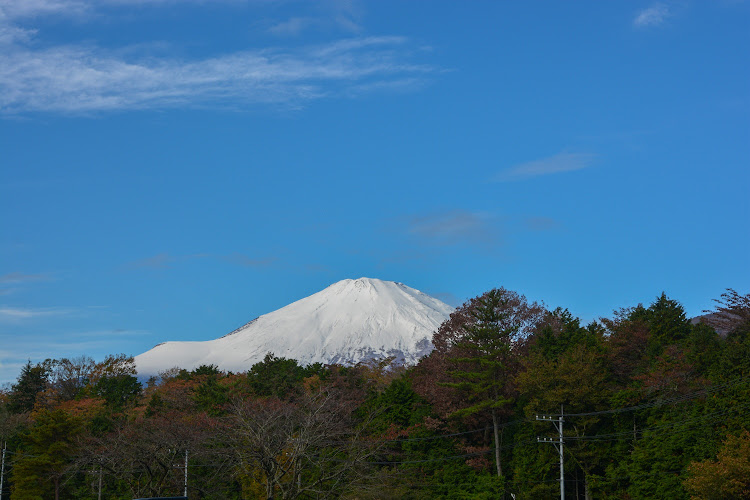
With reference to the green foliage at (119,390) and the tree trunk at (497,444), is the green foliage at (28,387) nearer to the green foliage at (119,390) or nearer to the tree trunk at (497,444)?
the green foliage at (119,390)

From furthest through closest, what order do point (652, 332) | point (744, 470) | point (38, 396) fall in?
point (38, 396) → point (652, 332) → point (744, 470)

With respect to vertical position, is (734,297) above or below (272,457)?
above

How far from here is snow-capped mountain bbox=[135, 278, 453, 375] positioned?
5763 inches

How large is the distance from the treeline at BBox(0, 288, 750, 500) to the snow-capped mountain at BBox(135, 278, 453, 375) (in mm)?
84351

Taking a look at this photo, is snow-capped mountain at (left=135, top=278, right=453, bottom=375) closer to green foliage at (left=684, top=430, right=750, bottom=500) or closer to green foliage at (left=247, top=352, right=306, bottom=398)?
green foliage at (left=247, top=352, right=306, bottom=398)

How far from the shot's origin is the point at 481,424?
49.5 m

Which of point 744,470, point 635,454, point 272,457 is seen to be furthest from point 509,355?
point 272,457

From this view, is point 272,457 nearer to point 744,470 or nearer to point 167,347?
point 744,470

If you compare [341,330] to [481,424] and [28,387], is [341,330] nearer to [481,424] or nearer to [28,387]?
[28,387]

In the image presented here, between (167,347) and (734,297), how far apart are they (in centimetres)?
17134

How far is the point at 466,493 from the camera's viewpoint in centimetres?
4462


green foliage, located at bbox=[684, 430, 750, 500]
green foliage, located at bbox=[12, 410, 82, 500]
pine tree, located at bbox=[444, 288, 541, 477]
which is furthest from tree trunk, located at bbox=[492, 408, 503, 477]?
green foliage, located at bbox=[12, 410, 82, 500]

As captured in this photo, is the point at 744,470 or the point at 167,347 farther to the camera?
the point at 167,347

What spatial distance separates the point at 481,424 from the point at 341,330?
352 feet
